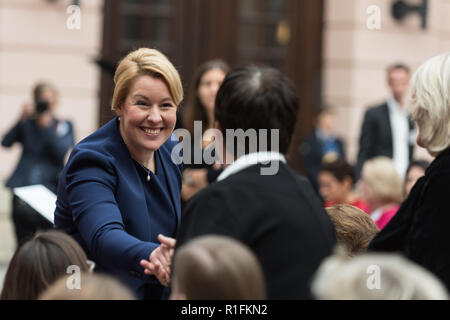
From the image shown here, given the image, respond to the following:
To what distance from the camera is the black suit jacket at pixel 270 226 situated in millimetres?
2094

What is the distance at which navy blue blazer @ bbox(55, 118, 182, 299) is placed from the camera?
2695mm

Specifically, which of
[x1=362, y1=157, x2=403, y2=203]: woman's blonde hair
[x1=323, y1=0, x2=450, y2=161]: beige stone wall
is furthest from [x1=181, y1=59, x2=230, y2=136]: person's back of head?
[x1=323, y1=0, x2=450, y2=161]: beige stone wall

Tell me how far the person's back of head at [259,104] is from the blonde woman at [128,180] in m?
0.61

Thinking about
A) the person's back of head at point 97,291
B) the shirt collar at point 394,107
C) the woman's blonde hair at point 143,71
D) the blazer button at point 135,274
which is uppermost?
the woman's blonde hair at point 143,71

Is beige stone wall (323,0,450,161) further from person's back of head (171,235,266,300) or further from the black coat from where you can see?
person's back of head (171,235,266,300)

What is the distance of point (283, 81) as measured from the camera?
2299 millimetres

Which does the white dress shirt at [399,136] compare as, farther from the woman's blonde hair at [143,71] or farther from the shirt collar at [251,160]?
the shirt collar at [251,160]

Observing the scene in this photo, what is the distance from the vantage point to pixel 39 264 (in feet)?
8.30

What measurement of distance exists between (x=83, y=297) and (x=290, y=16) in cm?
849

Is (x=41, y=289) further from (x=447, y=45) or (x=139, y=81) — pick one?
(x=447, y=45)

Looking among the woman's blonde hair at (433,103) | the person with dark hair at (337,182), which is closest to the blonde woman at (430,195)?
the woman's blonde hair at (433,103)

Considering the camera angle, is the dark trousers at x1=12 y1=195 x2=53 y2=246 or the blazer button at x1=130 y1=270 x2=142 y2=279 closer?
the blazer button at x1=130 y1=270 x2=142 y2=279

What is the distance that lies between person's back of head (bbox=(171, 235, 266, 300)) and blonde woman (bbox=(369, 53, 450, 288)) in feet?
2.41

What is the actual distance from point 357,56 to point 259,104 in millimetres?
7896
